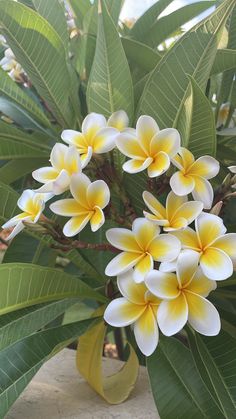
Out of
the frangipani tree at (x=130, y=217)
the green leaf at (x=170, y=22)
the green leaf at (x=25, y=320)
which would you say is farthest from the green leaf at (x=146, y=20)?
the green leaf at (x=25, y=320)

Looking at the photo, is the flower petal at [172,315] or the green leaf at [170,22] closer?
the flower petal at [172,315]

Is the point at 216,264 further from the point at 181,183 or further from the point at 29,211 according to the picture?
the point at 29,211

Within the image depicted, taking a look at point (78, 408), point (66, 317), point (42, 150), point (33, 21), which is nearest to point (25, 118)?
point (42, 150)

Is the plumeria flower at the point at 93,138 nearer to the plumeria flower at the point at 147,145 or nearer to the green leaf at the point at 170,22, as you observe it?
the plumeria flower at the point at 147,145

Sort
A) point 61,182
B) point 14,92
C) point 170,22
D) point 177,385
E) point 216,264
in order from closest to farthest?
point 216,264 < point 61,182 < point 177,385 < point 14,92 < point 170,22

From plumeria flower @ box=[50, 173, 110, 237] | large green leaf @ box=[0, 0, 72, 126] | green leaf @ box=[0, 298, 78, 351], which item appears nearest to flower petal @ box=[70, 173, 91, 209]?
plumeria flower @ box=[50, 173, 110, 237]

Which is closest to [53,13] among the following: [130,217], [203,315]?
[130,217]

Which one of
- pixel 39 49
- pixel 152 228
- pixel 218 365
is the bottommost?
pixel 218 365
